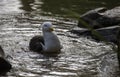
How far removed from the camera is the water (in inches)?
341

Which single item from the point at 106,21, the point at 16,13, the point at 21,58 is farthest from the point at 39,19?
the point at 21,58

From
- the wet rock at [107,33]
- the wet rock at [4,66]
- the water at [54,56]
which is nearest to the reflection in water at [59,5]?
the water at [54,56]

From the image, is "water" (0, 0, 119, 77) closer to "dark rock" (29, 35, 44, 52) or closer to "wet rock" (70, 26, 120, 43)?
"dark rock" (29, 35, 44, 52)

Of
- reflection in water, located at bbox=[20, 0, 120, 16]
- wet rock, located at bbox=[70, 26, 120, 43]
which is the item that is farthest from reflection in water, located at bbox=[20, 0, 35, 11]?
wet rock, located at bbox=[70, 26, 120, 43]

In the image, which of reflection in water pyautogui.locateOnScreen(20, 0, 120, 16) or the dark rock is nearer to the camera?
the dark rock

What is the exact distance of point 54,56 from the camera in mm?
10086

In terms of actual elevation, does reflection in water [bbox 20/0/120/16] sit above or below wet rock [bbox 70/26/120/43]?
above

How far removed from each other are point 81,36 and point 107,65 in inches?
123

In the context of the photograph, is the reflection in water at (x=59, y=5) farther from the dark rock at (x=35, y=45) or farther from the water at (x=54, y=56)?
the dark rock at (x=35, y=45)

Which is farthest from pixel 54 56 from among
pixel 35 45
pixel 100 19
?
pixel 100 19

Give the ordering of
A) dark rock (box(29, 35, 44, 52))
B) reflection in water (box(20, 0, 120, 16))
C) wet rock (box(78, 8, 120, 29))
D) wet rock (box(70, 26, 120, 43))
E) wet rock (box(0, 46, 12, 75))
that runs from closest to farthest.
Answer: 1. wet rock (box(0, 46, 12, 75))
2. dark rock (box(29, 35, 44, 52))
3. wet rock (box(70, 26, 120, 43))
4. wet rock (box(78, 8, 120, 29))
5. reflection in water (box(20, 0, 120, 16))

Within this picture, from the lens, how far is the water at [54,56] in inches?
341

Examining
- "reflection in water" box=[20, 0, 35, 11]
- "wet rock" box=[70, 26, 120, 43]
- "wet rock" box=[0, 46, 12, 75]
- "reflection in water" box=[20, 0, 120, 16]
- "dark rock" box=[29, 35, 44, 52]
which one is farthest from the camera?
"reflection in water" box=[20, 0, 35, 11]

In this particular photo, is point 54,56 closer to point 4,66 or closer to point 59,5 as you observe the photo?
point 4,66
